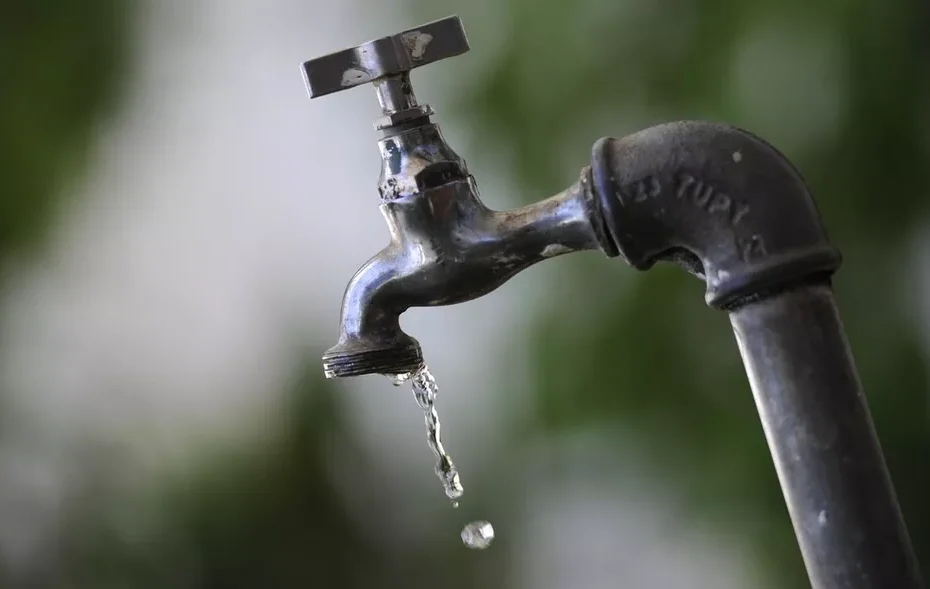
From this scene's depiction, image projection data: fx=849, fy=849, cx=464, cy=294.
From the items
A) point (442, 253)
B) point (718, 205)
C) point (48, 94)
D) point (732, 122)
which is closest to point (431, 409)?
point (442, 253)

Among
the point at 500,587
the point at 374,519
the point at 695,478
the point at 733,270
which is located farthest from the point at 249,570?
the point at 733,270

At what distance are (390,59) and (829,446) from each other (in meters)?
0.31

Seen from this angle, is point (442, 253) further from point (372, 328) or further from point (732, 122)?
point (732, 122)

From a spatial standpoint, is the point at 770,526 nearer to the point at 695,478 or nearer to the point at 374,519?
the point at 695,478

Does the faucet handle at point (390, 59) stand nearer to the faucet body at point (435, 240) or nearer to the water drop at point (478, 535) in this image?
the faucet body at point (435, 240)

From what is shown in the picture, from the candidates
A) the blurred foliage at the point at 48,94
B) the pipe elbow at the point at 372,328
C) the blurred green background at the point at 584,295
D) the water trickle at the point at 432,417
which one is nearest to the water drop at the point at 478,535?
the blurred green background at the point at 584,295

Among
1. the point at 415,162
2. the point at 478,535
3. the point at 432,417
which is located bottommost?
the point at 478,535

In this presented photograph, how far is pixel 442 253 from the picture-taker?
49 centimetres

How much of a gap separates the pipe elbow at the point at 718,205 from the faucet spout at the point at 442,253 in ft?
0.06

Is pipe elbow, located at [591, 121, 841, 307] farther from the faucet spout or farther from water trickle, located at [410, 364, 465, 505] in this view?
water trickle, located at [410, 364, 465, 505]

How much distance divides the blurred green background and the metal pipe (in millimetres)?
398

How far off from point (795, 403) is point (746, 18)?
493 millimetres

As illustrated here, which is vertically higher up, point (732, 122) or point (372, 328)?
point (732, 122)

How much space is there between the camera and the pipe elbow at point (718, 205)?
0.43 meters
